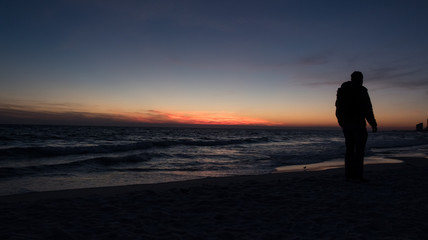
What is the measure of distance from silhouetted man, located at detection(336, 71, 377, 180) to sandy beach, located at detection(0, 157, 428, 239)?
846mm

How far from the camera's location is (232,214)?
3.89m

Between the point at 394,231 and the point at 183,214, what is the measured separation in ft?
8.64

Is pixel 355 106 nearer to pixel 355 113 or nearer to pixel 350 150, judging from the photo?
pixel 355 113

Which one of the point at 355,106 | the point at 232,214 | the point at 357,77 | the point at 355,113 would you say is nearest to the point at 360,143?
the point at 355,113

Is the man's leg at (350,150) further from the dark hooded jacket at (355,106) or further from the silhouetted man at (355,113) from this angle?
the dark hooded jacket at (355,106)

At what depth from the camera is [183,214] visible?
3916mm

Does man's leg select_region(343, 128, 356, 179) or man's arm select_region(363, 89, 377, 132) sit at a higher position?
man's arm select_region(363, 89, 377, 132)

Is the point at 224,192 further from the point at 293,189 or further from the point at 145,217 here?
the point at 145,217

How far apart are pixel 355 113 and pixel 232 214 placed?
3.62 meters

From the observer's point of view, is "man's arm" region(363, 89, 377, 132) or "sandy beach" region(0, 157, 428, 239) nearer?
"sandy beach" region(0, 157, 428, 239)

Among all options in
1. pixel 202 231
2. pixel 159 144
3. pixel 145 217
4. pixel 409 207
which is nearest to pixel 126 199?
pixel 145 217

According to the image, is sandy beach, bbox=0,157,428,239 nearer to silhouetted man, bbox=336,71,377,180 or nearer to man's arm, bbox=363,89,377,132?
silhouetted man, bbox=336,71,377,180

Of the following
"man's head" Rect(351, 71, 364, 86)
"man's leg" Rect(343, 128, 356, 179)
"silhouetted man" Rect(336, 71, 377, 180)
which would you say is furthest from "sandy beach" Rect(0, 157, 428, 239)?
"man's head" Rect(351, 71, 364, 86)

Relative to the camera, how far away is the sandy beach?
10.3ft
